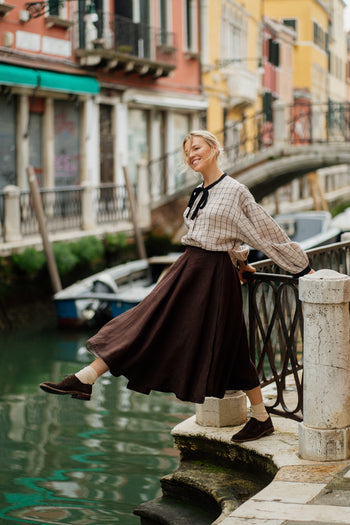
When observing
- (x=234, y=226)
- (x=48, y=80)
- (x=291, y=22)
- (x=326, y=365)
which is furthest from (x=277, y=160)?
(x=291, y=22)

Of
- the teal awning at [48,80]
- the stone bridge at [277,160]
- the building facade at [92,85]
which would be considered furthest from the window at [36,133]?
the stone bridge at [277,160]

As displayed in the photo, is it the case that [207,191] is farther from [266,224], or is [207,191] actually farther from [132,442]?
[132,442]

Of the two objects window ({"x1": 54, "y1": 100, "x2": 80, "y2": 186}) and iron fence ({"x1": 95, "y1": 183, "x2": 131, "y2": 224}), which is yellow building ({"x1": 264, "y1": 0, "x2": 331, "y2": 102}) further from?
iron fence ({"x1": 95, "y1": 183, "x2": 131, "y2": 224})

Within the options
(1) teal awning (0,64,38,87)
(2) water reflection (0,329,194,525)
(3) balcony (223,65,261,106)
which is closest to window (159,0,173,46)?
(3) balcony (223,65,261,106)

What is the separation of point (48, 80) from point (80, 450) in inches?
384

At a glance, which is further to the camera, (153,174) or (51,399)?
(153,174)

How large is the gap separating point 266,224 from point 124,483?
2.25m

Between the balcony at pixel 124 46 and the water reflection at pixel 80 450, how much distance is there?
8224mm

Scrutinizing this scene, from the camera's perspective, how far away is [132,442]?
6633 mm

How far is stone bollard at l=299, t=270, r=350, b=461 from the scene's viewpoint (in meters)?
3.80

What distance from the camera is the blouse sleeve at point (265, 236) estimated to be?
4.01 meters

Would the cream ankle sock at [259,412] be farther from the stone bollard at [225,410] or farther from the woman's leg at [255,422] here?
the stone bollard at [225,410]

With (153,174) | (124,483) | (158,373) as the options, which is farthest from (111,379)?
(153,174)

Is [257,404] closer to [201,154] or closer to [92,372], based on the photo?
[92,372]
